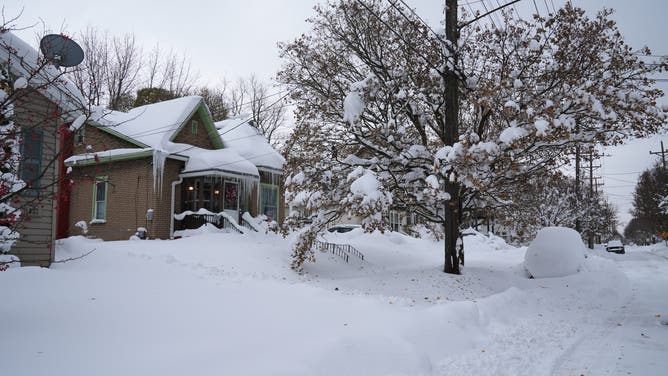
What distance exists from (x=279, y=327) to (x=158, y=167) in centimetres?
1302

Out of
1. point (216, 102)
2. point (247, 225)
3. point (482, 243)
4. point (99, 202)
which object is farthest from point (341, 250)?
point (216, 102)

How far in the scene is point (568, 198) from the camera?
32.1 m

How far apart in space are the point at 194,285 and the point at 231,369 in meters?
3.84

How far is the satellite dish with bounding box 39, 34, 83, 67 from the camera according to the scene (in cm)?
475

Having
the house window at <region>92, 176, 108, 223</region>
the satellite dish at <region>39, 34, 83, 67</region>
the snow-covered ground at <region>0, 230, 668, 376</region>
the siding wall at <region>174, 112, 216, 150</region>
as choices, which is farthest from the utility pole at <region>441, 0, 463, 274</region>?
the house window at <region>92, 176, 108, 223</region>

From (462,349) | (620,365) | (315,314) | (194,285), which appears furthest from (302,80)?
(620,365)

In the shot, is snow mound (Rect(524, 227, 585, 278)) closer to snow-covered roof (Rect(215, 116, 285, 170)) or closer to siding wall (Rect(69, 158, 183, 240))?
snow-covered roof (Rect(215, 116, 285, 170))

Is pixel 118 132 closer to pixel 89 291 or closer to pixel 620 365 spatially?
pixel 89 291

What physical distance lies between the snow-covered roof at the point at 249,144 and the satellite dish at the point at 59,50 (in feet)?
49.1

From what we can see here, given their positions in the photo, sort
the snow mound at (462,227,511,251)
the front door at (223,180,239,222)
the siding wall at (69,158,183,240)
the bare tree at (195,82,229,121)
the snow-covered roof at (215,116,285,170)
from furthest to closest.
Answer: the bare tree at (195,82,229,121), the snow mound at (462,227,511,251), the snow-covered roof at (215,116,285,170), the front door at (223,180,239,222), the siding wall at (69,158,183,240)

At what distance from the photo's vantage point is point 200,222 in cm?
1772

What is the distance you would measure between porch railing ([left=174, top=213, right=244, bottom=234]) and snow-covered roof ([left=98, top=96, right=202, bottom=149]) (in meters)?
3.18

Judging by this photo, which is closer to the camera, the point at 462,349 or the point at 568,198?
the point at 462,349

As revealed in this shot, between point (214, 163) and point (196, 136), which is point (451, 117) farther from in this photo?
point (196, 136)
